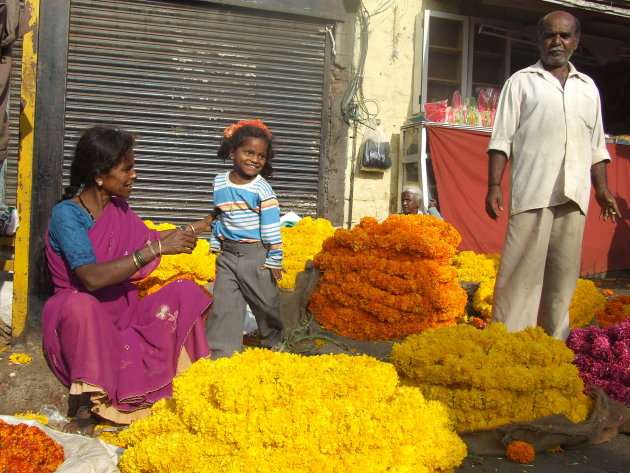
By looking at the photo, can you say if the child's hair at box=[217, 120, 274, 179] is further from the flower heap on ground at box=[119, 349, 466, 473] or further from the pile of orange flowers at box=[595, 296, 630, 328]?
the pile of orange flowers at box=[595, 296, 630, 328]

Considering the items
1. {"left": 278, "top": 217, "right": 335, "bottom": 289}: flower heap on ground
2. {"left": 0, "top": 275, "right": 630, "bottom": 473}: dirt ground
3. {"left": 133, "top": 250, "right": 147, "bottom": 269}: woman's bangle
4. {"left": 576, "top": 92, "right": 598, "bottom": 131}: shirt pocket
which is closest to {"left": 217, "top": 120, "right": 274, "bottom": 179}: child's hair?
{"left": 133, "top": 250, "right": 147, "bottom": 269}: woman's bangle

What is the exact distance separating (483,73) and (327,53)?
2829 millimetres

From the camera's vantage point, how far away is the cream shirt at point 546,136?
419 cm

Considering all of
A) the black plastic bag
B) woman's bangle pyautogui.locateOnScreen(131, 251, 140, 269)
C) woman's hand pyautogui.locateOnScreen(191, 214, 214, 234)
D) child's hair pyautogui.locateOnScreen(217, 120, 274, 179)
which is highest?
the black plastic bag

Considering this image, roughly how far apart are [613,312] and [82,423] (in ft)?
14.1

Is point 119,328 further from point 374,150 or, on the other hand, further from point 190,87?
point 374,150

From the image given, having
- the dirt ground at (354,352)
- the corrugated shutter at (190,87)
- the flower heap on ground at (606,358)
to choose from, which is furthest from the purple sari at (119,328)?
the corrugated shutter at (190,87)

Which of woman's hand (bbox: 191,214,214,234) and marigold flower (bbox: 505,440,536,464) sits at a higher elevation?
woman's hand (bbox: 191,214,214,234)

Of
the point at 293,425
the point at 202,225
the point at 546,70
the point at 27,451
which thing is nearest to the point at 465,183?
the point at 546,70

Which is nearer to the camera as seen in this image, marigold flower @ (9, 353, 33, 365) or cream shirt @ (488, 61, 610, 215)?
cream shirt @ (488, 61, 610, 215)

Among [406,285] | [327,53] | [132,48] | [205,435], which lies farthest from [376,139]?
[205,435]

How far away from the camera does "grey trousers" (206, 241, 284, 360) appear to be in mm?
4270

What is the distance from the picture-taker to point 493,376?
313 cm

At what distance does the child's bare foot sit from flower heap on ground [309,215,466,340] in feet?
6.82
